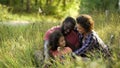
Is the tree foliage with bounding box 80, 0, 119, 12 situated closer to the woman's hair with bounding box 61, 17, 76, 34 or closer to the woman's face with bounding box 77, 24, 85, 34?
the woman's hair with bounding box 61, 17, 76, 34

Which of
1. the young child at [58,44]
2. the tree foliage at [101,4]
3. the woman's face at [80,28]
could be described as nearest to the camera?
the young child at [58,44]

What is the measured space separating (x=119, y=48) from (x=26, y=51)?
1975mm

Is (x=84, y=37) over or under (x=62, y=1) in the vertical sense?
over

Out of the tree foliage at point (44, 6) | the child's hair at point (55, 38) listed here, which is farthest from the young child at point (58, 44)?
the tree foliage at point (44, 6)

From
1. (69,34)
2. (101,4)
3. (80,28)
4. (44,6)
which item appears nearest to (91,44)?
(80,28)

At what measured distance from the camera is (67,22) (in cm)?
719

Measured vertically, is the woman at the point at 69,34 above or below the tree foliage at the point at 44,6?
above

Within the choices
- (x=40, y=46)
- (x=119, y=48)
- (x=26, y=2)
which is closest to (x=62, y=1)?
(x=26, y=2)

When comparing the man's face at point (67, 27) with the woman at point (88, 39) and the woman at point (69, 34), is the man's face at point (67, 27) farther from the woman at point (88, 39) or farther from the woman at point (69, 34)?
the woman at point (88, 39)

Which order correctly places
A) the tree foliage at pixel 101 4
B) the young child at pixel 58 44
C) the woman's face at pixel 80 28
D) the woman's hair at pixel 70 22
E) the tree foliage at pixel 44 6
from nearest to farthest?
the young child at pixel 58 44
the woman's face at pixel 80 28
the woman's hair at pixel 70 22
the tree foliage at pixel 101 4
the tree foliage at pixel 44 6

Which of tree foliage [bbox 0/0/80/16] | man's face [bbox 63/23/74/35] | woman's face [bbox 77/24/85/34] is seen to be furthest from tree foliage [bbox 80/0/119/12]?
woman's face [bbox 77/24/85/34]

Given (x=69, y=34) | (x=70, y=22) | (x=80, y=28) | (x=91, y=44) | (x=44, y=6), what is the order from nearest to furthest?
(x=91, y=44), (x=80, y=28), (x=70, y=22), (x=69, y=34), (x=44, y=6)

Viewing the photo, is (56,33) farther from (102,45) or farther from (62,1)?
(62,1)

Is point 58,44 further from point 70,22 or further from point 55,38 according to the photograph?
point 70,22
